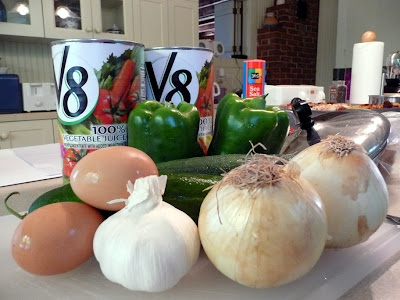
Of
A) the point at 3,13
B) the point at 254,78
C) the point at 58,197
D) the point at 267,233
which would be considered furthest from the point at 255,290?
the point at 3,13

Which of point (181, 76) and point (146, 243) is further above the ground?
point (181, 76)

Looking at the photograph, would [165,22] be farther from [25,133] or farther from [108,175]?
[108,175]

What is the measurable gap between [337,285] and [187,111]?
0.27 m

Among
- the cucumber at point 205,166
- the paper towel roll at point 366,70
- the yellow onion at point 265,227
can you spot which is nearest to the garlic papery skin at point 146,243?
the yellow onion at point 265,227

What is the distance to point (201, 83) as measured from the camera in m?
0.51

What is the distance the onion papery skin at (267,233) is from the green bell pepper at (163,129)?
20 cm

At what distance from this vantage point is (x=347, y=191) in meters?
0.29

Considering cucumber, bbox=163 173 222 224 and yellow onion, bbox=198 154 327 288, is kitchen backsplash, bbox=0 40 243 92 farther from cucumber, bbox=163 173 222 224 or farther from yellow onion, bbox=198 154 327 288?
yellow onion, bbox=198 154 327 288

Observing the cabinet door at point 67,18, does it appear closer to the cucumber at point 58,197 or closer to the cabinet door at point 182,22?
the cabinet door at point 182,22

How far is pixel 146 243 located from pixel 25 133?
67.7 inches

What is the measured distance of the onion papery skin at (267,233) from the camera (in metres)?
0.23

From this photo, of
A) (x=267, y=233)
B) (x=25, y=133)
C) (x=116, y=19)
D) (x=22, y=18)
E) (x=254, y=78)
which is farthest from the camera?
(x=116, y=19)

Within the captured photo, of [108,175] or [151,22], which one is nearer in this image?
[108,175]

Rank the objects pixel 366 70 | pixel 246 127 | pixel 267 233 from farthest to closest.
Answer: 1. pixel 366 70
2. pixel 246 127
3. pixel 267 233
